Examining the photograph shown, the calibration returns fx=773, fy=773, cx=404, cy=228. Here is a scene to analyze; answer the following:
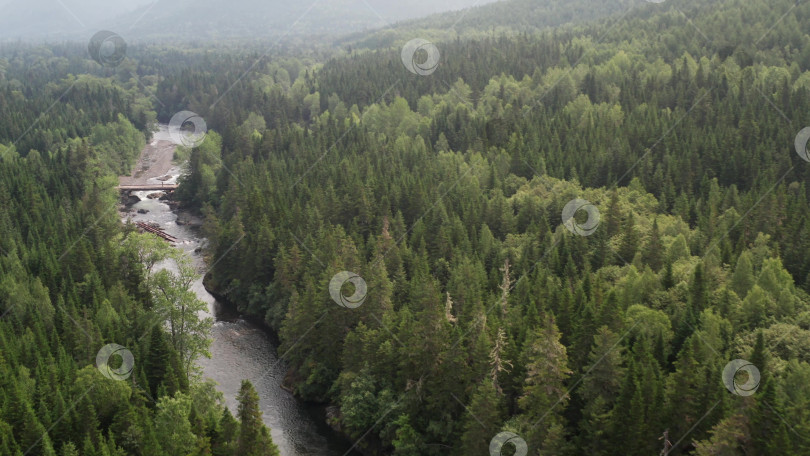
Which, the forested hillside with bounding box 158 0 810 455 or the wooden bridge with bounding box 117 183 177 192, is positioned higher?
the forested hillside with bounding box 158 0 810 455

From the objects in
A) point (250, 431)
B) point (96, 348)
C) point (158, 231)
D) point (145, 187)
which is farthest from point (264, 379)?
point (145, 187)

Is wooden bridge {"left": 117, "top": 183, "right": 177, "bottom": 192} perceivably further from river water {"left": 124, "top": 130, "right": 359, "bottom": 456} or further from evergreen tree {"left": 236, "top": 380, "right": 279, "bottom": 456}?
evergreen tree {"left": 236, "top": 380, "right": 279, "bottom": 456}

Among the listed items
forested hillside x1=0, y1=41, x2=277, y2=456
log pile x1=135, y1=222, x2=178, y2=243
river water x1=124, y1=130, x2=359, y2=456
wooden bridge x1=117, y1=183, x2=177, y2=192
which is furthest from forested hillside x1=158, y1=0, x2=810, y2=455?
forested hillside x1=0, y1=41, x2=277, y2=456

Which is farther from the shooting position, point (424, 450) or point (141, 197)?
point (141, 197)

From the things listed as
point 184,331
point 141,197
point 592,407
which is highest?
point 592,407

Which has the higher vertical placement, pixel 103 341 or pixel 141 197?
pixel 103 341

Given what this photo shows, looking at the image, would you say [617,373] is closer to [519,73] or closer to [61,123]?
[519,73]

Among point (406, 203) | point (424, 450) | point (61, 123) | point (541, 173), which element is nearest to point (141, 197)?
point (61, 123)
